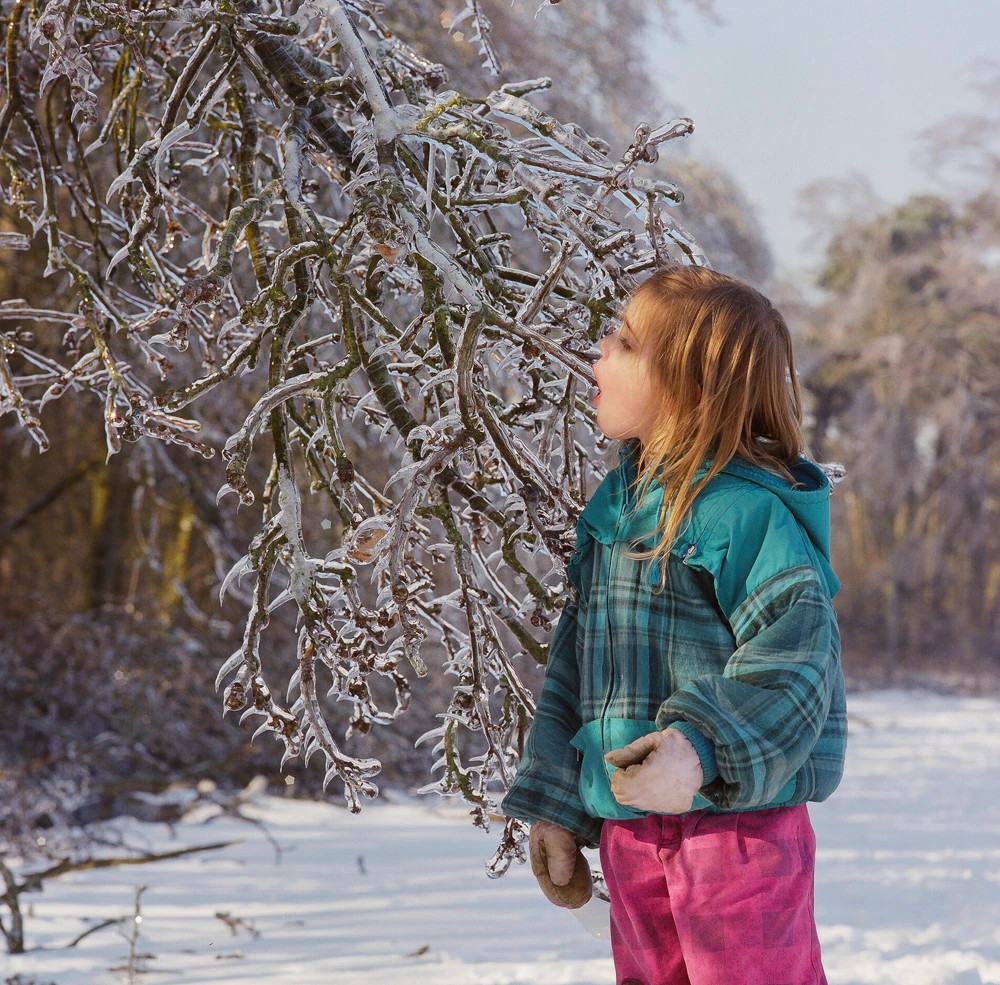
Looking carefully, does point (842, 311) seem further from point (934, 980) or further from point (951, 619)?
point (934, 980)

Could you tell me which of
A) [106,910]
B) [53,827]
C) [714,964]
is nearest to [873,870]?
[106,910]

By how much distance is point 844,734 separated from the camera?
1.54 m

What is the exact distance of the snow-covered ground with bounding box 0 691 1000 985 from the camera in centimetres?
322

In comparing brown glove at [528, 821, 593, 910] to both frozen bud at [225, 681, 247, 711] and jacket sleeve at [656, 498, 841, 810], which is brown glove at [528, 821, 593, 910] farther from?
frozen bud at [225, 681, 247, 711]

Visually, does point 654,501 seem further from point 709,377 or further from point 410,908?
point 410,908

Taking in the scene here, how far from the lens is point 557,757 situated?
1631 millimetres

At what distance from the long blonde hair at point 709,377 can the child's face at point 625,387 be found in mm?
13

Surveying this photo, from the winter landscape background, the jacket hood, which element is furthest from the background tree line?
the jacket hood

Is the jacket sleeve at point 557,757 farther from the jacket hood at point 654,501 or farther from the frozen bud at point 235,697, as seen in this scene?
the frozen bud at point 235,697

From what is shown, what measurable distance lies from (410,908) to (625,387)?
2822mm

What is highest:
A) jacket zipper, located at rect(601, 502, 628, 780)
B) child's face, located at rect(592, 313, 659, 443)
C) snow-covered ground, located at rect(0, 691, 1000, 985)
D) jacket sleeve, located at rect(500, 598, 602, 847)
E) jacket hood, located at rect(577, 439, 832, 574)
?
child's face, located at rect(592, 313, 659, 443)

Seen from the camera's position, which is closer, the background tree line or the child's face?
the child's face

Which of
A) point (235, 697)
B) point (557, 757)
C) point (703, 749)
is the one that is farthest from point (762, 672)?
point (235, 697)

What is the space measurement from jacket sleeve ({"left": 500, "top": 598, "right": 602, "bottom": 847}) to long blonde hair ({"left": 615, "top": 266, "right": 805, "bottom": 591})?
0.82 ft
